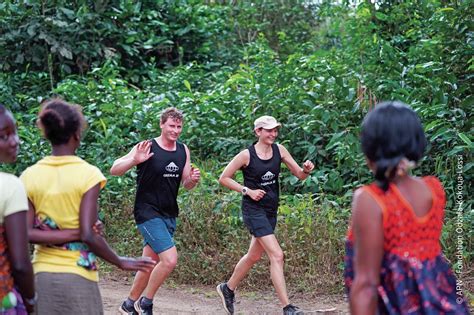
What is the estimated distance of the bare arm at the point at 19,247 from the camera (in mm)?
3834

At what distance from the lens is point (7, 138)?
4109mm

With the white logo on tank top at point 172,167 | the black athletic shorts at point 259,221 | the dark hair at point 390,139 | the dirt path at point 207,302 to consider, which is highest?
the dark hair at point 390,139

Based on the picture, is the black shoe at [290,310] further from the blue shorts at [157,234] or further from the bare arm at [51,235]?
the bare arm at [51,235]

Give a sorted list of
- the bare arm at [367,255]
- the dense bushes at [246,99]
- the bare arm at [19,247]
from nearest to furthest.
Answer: the bare arm at [367,255], the bare arm at [19,247], the dense bushes at [246,99]

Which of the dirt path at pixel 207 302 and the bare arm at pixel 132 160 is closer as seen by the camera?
the bare arm at pixel 132 160

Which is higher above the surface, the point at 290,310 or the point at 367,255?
the point at 367,255

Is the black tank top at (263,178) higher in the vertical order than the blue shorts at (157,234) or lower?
higher

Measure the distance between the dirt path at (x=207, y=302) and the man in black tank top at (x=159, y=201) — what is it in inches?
45.0

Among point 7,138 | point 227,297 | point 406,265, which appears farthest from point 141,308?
point 406,265

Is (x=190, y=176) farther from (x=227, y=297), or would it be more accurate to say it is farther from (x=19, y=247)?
(x=19, y=247)

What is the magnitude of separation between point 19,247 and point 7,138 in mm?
604

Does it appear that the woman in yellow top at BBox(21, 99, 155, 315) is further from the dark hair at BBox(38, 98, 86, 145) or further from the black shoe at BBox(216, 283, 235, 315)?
the black shoe at BBox(216, 283, 235, 315)

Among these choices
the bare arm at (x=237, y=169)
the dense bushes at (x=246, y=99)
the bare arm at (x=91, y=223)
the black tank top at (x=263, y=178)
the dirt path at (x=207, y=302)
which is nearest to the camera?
the bare arm at (x=91, y=223)

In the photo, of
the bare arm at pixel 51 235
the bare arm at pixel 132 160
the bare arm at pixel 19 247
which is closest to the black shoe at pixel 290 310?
the bare arm at pixel 132 160
